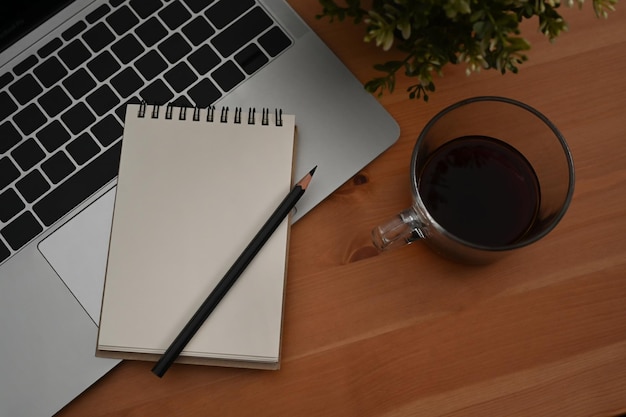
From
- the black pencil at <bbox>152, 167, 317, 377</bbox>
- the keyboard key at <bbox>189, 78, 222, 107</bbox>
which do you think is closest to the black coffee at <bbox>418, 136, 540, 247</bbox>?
the black pencil at <bbox>152, 167, 317, 377</bbox>

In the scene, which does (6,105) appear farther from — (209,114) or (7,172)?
(209,114)

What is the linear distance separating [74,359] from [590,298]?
52 centimetres

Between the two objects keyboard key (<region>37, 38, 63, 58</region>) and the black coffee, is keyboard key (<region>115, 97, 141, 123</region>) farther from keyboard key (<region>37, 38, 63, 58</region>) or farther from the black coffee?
the black coffee

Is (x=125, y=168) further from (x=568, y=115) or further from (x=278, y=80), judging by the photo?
(x=568, y=115)

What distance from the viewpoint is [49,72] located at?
625mm

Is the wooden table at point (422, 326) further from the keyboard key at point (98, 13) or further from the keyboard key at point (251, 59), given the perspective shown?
the keyboard key at point (98, 13)

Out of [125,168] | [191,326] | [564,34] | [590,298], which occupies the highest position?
[125,168]

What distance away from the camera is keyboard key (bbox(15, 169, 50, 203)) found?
1.96 feet

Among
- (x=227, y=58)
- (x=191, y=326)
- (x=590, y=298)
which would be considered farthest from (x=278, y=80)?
(x=590, y=298)

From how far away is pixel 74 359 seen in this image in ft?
1.89

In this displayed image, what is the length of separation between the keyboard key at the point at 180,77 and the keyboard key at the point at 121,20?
7 cm

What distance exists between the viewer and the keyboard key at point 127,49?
63cm

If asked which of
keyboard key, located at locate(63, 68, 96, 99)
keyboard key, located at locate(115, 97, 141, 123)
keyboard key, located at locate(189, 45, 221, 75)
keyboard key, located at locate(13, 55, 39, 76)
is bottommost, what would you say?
keyboard key, located at locate(189, 45, 221, 75)

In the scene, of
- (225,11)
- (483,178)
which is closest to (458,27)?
(483,178)
